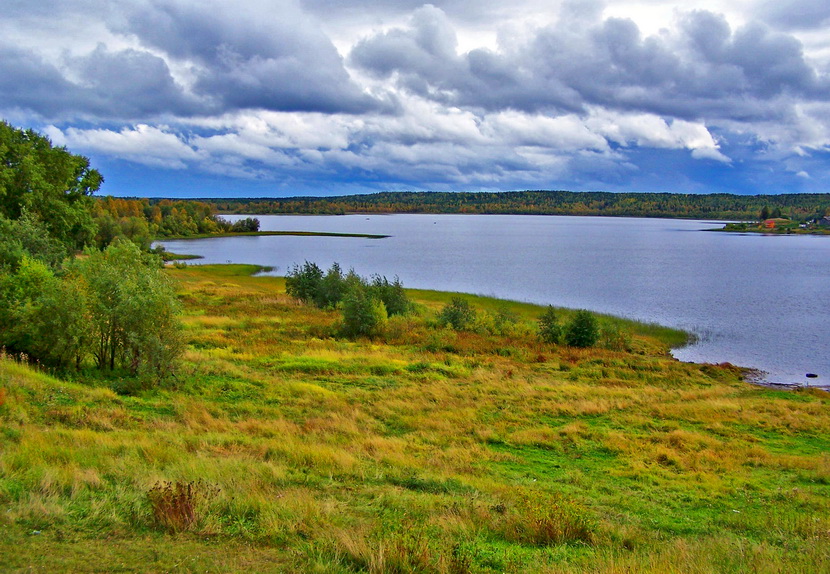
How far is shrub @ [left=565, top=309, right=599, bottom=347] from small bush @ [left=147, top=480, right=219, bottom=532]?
2950 centimetres

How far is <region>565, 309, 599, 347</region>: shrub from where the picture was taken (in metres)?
34.2

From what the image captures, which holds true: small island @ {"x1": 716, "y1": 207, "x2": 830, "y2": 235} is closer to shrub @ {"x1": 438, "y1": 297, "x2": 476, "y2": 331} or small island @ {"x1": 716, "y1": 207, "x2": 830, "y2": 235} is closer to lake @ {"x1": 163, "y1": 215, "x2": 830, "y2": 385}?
lake @ {"x1": 163, "y1": 215, "x2": 830, "y2": 385}

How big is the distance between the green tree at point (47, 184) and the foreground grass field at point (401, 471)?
924 inches

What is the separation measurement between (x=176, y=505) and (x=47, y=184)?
A: 1611 inches

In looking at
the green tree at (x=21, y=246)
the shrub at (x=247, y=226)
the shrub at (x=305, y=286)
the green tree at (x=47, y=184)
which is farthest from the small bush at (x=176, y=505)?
the shrub at (x=247, y=226)

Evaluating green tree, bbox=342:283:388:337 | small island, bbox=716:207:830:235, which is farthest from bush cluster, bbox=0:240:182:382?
small island, bbox=716:207:830:235

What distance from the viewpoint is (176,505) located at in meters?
6.93

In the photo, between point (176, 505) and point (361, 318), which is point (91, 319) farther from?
point (361, 318)

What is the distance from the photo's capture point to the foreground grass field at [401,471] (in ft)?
21.0

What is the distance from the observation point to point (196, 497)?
7.38m

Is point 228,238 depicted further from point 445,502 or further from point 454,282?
point 445,502

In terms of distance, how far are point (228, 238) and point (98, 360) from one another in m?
144

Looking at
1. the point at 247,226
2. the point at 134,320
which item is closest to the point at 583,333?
the point at 134,320

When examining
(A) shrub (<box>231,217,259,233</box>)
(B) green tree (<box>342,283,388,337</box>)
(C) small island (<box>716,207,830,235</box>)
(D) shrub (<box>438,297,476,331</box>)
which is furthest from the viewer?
(C) small island (<box>716,207,830,235</box>)
